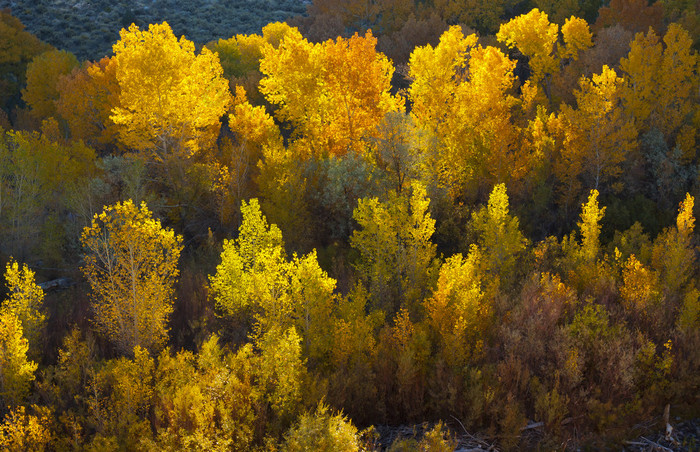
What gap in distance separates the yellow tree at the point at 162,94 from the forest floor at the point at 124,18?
4357 cm

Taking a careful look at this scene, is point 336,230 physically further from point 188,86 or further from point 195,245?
point 188,86

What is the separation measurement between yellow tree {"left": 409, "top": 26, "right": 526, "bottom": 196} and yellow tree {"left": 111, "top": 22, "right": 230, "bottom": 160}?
1225 centimetres

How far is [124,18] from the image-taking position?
71.7 metres

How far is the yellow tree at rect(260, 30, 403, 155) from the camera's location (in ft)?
89.6

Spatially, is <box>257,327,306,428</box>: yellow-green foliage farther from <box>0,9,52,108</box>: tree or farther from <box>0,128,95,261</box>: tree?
<box>0,9,52,108</box>: tree

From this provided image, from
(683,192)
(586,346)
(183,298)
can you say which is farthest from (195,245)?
(683,192)

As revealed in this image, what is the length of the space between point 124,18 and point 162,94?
185 ft

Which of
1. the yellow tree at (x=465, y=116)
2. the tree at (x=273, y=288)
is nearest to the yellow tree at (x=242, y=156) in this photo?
the yellow tree at (x=465, y=116)

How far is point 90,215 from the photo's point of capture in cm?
2281

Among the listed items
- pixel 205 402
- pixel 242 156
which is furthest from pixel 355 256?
pixel 205 402

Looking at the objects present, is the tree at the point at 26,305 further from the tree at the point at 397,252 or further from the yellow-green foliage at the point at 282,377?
the tree at the point at 397,252

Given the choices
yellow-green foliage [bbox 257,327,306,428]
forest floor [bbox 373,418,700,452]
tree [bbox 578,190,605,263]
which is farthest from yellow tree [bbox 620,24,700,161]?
yellow-green foliage [bbox 257,327,306,428]

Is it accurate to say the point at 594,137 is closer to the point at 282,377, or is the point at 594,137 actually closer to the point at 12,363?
the point at 282,377

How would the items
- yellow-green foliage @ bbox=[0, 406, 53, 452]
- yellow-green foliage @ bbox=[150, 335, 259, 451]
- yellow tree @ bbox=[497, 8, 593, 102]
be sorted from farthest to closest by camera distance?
yellow tree @ bbox=[497, 8, 593, 102] < yellow-green foliage @ bbox=[0, 406, 53, 452] < yellow-green foliage @ bbox=[150, 335, 259, 451]
